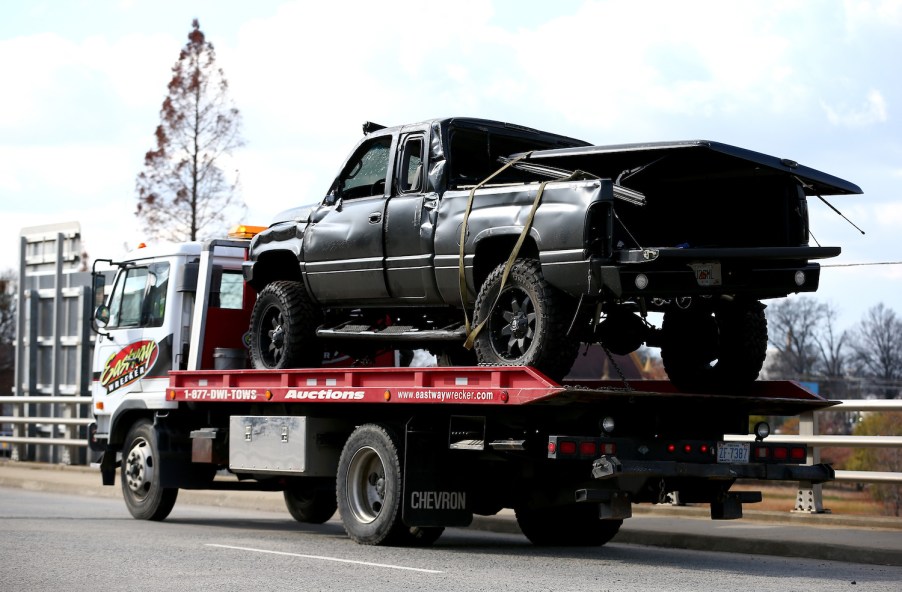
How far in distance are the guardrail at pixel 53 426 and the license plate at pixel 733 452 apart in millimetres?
13528

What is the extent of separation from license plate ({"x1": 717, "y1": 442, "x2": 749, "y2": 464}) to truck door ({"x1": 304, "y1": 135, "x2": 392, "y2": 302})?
316 cm

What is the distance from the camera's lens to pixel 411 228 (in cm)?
1149

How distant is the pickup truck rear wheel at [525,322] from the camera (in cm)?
1004

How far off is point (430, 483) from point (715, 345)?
2.67 meters

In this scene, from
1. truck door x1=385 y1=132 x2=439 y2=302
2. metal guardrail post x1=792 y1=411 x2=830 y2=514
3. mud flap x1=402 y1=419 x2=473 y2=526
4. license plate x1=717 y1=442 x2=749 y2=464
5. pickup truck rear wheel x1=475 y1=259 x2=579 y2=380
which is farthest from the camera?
metal guardrail post x1=792 y1=411 x2=830 y2=514

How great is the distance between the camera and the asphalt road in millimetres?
8922

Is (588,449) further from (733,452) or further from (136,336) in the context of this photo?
(136,336)

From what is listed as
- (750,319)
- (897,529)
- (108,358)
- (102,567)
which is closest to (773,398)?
(750,319)

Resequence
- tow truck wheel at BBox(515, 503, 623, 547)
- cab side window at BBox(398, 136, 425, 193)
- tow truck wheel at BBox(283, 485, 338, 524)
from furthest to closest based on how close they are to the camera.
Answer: tow truck wheel at BBox(283, 485, 338, 524) → tow truck wheel at BBox(515, 503, 623, 547) → cab side window at BBox(398, 136, 425, 193)

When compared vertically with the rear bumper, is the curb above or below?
below

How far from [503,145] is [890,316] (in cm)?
8564

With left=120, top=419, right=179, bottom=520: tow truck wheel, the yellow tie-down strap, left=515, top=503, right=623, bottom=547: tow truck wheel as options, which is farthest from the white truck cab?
the yellow tie-down strap

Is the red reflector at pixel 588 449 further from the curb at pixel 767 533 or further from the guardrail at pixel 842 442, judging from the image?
the guardrail at pixel 842 442

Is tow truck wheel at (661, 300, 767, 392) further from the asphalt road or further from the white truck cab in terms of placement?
the white truck cab
